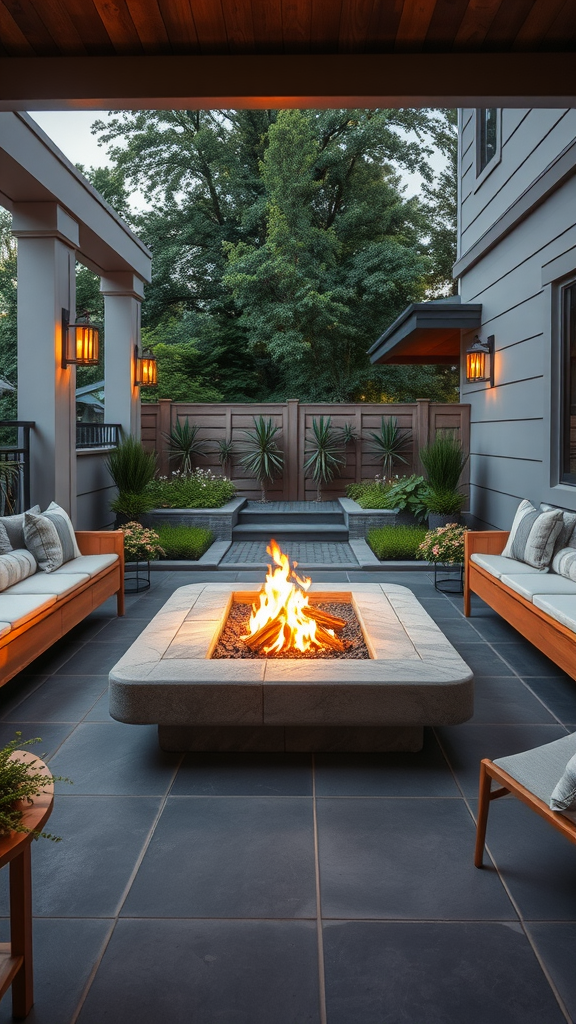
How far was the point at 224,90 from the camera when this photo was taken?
310cm

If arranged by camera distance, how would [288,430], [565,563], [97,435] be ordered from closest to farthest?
[565,563], [97,435], [288,430]

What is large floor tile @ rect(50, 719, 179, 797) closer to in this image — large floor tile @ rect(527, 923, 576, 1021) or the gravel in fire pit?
the gravel in fire pit

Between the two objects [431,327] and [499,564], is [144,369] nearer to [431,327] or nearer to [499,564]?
[431,327]

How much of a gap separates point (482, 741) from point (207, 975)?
1843 millimetres

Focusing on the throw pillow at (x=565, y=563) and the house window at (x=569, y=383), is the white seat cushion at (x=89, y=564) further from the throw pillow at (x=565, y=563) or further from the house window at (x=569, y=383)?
the house window at (x=569, y=383)

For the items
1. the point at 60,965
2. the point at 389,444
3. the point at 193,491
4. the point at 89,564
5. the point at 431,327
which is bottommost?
the point at 60,965

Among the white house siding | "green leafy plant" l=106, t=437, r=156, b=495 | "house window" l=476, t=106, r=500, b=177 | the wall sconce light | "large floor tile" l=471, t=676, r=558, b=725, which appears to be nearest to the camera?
"large floor tile" l=471, t=676, r=558, b=725

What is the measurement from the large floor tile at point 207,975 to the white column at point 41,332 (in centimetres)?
491

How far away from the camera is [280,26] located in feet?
9.50

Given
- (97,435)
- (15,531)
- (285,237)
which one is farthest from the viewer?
(285,237)

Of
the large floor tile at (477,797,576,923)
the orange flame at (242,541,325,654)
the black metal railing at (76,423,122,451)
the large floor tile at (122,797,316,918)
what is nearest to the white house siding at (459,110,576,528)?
the orange flame at (242,541,325,654)

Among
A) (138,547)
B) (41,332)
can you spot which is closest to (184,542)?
(138,547)

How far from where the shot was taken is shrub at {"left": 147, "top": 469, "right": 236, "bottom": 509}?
380 inches

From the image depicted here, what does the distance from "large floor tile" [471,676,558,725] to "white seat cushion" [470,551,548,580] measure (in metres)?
0.98
